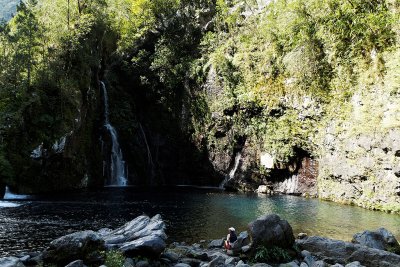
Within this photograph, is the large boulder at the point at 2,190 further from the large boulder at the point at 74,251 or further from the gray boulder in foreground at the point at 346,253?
the gray boulder in foreground at the point at 346,253

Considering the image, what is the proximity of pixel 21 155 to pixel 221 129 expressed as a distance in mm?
21308

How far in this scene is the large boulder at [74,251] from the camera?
42.9 ft

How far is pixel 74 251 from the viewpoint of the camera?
516 inches

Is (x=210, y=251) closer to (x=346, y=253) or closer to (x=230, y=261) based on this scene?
(x=230, y=261)

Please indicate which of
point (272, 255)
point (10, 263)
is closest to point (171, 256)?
point (272, 255)

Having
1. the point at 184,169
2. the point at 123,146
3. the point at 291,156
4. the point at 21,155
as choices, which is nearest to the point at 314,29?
the point at 291,156

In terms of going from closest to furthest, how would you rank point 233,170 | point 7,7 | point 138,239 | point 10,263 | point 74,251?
point 10,263 → point 74,251 → point 138,239 → point 233,170 → point 7,7

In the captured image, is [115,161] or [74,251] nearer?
[74,251]

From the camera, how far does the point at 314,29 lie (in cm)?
3812

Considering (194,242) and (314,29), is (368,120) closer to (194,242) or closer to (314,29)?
(314,29)

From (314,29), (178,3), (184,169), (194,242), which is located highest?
(178,3)

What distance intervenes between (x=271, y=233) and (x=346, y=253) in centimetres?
312

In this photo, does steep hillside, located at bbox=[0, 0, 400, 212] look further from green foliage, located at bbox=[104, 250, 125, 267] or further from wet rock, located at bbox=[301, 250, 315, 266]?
green foliage, located at bbox=[104, 250, 125, 267]

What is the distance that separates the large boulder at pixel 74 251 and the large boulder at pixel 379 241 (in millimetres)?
11425
